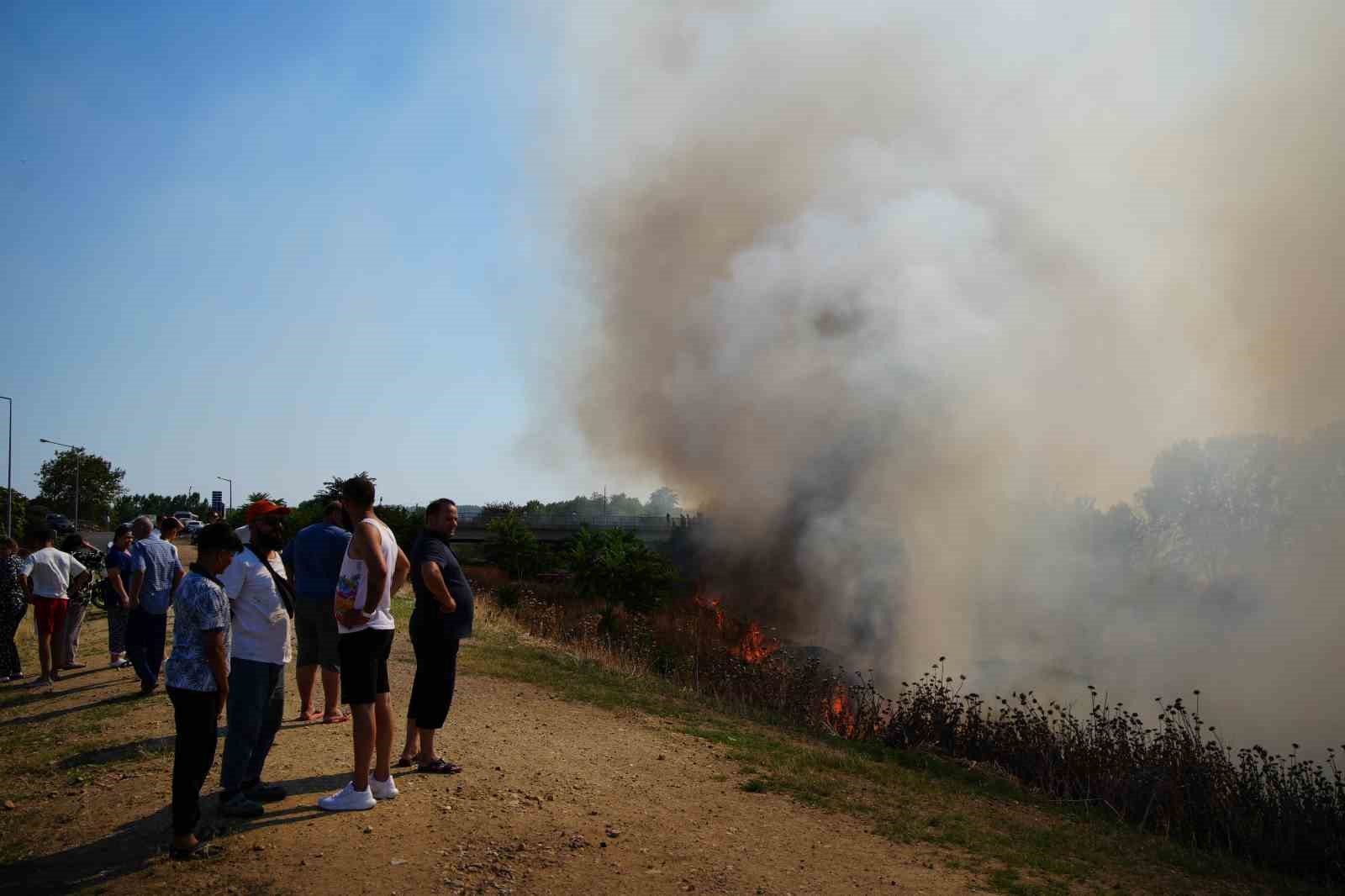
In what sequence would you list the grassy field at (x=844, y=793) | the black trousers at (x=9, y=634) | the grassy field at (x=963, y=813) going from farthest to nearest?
the black trousers at (x=9, y=634) → the grassy field at (x=963, y=813) → the grassy field at (x=844, y=793)

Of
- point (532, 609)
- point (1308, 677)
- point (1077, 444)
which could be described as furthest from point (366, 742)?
point (1077, 444)

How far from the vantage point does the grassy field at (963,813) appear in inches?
205

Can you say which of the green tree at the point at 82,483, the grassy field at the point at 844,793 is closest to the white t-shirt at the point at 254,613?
the grassy field at the point at 844,793

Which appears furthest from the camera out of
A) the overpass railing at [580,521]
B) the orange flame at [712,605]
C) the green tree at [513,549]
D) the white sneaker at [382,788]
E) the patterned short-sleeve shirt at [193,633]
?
the overpass railing at [580,521]

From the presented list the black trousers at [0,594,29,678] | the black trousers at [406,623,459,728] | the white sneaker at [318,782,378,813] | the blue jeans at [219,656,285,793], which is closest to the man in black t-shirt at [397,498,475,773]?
the black trousers at [406,623,459,728]

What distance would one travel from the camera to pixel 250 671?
4633 millimetres

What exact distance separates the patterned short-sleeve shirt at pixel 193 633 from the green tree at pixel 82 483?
2204 inches

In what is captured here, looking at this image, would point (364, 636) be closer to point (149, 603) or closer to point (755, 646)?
point (149, 603)

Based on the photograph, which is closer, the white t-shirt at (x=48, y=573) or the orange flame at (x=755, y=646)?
the white t-shirt at (x=48, y=573)

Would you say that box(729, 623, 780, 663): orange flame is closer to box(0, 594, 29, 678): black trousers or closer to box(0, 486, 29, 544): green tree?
box(0, 594, 29, 678): black trousers

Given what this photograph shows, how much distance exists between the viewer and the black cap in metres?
4.48

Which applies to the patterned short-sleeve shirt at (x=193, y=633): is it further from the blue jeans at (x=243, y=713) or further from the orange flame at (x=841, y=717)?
the orange flame at (x=841, y=717)

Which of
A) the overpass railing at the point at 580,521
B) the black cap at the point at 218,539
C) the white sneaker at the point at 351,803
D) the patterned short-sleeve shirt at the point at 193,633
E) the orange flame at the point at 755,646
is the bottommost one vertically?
the orange flame at the point at 755,646

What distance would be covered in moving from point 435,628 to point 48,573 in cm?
564
